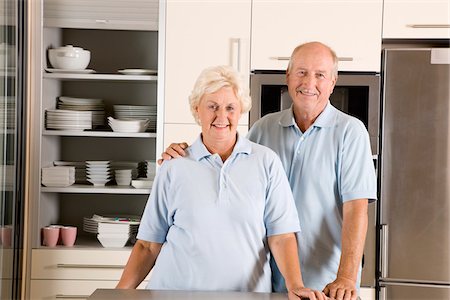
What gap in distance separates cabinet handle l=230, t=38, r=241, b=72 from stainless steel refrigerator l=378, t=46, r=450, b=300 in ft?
2.11

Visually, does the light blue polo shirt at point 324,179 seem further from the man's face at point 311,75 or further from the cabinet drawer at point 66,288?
the cabinet drawer at point 66,288

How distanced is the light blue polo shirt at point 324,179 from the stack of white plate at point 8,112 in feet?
4.67

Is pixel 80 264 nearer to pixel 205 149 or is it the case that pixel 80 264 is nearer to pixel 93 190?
pixel 93 190

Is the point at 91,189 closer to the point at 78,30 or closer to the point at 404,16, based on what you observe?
the point at 78,30

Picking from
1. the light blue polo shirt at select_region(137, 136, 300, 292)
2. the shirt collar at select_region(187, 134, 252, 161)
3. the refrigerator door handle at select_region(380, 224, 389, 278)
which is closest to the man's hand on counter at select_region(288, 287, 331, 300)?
the light blue polo shirt at select_region(137, 136, 300, 292)

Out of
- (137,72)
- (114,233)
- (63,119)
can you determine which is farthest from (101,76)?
(114,233)

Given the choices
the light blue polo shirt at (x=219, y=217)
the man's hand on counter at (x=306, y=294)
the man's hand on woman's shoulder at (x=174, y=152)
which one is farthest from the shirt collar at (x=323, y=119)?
the man's hand on counter at (x=306, y=294)

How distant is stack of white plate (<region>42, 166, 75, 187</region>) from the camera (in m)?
3.39

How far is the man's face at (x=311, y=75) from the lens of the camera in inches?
86.3

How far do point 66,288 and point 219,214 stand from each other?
5.44 ft

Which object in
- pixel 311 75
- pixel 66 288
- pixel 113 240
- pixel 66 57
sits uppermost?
pixel 66 57

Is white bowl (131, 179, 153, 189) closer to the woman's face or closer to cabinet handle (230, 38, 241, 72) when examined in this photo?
cabinet handle (230, 38, 241, 72)

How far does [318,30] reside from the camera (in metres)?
3.29

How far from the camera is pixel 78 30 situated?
3.81 metres
